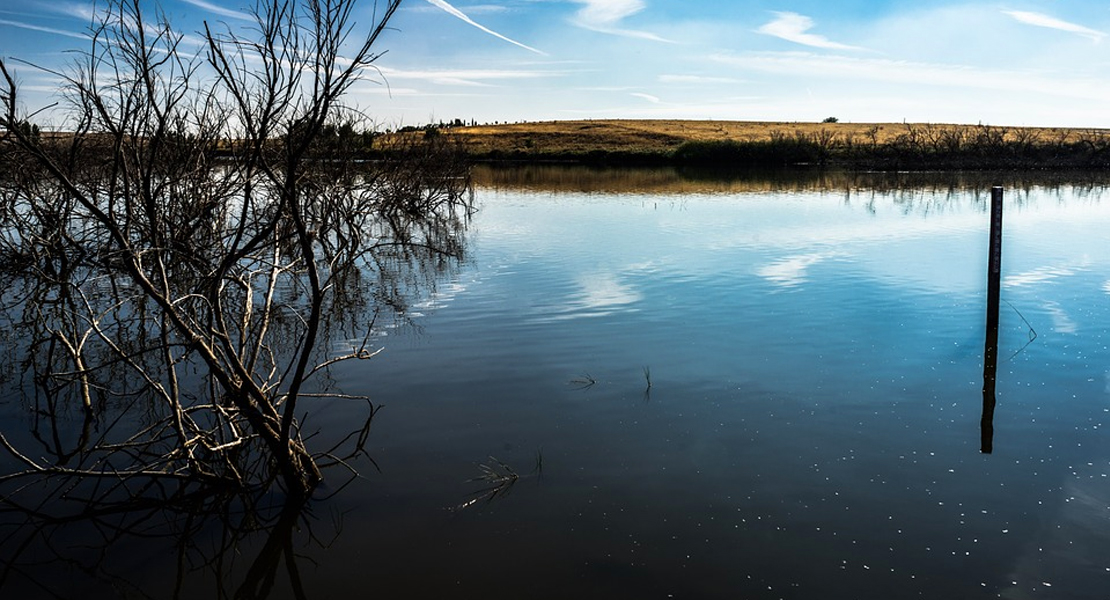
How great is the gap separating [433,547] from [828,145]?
71.6 meters

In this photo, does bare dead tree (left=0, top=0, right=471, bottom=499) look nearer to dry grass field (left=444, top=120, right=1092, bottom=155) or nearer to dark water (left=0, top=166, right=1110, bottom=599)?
dark water (left=0, top=166, right=1110, bottom=599)

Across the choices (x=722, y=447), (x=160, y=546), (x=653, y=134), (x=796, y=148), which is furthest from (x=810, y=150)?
(x=160, y=546)

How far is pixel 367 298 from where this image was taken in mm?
15445

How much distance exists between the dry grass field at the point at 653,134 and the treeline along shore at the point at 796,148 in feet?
0.41

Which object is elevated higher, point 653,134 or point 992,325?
point 653,134

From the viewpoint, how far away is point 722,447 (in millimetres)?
7605

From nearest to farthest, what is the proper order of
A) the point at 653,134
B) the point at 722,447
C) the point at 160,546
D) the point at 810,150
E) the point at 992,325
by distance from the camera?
the point at 160,546
the point at 722,447
the point at 992,325
the point at 810,150
the point at 653,134

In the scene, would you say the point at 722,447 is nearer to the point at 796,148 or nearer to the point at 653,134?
the point at 796,148

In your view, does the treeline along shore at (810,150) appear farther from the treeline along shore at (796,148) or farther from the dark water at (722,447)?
the dark water at (722,447)

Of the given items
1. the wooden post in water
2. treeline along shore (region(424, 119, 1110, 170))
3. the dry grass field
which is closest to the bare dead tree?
the wooden post in water

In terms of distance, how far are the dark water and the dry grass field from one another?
59.5 metres

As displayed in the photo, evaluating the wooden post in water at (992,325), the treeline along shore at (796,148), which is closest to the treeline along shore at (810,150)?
the treeline along shore at (796,148)

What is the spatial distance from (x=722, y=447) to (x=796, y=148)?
65035mm

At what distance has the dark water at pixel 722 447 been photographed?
555 cm
